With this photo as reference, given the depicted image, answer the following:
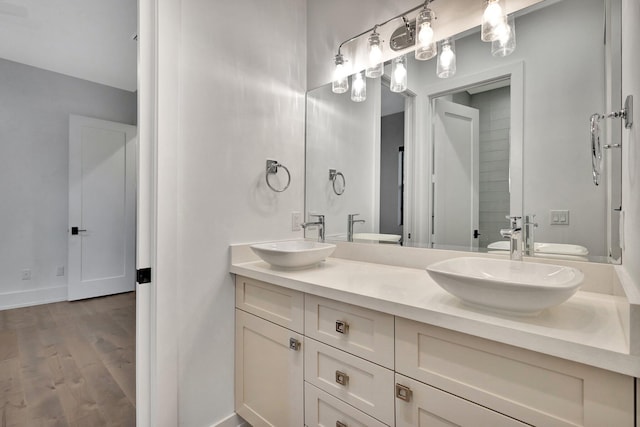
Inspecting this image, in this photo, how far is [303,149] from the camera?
6.54 feet

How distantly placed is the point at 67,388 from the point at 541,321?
2.64 meters

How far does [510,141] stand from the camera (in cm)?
127

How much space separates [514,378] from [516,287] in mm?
233

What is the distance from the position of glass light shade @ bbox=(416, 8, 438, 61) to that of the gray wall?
0.31 m

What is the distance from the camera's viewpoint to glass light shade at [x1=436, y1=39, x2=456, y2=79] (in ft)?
4.63

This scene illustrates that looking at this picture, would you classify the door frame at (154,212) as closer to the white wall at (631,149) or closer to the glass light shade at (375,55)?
the glass light shade at (375,55)

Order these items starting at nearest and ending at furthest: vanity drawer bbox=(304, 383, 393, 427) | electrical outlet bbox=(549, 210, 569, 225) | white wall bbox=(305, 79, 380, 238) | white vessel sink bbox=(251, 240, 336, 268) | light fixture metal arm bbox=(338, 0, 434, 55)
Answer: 1. vanity drawer bbox=(304, 383, 393, 427)
2. electrical outlet bbox=(549, 210, 569, 225)
3. white vessel sink bbox=(251, 240, 336, 268)
4. light fixture metal arm bbox=(338, 0, 434, 55)
5. white wall bbox=(305, 79, 380, 238)

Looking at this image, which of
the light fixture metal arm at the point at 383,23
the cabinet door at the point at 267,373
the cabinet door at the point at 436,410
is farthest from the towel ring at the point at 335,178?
the cabinet door at the point at 436,410

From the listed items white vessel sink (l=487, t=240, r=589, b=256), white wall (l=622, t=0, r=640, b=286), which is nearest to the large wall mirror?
white vessel sink (l=487, t=240, r=589, b=256)

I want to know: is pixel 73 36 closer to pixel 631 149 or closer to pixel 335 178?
pixel 335 178

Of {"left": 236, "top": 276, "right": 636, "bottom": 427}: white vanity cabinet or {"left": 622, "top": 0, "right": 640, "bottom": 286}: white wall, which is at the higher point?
{"left": 622, "top": 0, "right": 640, "bottom": 286}: white wall

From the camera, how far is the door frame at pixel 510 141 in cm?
124

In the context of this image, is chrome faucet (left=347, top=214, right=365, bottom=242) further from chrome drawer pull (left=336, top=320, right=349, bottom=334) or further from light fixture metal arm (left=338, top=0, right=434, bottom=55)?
light fixture metal arm (left=338, top=0, right=434, bottom=55)

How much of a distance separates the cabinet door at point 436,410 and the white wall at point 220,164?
992mm
